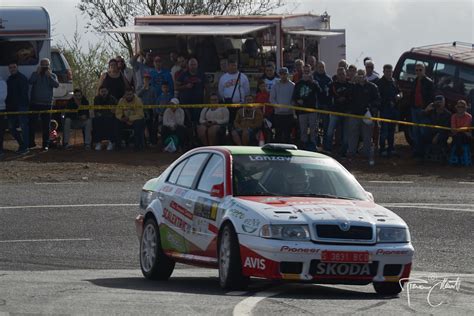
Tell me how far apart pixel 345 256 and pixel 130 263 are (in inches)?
200

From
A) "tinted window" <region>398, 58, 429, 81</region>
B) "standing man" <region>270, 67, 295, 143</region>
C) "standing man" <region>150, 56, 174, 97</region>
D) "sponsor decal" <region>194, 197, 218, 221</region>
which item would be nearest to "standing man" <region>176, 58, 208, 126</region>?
"standing man" <region>150, 56, 174, 97</region>

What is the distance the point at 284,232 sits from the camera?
1184 centimetres

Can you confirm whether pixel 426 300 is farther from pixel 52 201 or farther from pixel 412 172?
pixel 412 172

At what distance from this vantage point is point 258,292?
12.0 m

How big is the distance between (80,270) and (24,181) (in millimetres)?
10853

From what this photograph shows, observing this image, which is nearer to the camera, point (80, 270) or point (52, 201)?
point (80, 270)

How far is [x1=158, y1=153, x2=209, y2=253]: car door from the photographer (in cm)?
1334

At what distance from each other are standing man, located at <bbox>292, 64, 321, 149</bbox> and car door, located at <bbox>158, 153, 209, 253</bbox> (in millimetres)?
13162

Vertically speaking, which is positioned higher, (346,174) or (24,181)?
(346,174)


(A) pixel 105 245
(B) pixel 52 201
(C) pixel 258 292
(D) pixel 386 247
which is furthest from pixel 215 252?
(B) pixel 52 201

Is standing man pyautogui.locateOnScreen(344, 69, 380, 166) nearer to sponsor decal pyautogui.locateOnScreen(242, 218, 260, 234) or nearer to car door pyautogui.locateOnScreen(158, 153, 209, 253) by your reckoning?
car door pyautogui.locateOnScreen(158, 153, 209, 253)

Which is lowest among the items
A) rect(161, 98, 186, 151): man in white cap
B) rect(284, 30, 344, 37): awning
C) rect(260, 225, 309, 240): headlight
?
rect(161, 98, 186, 151): man in white cap

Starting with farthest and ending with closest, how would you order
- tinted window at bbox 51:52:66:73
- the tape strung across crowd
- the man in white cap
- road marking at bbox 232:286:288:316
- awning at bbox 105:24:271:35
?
tinted window at bbox 51:52:66:73 → awning at bbox 105:24:271:35 → the man in white cap → the tape strung across crowd → road marking at bbox 232:286:288:316

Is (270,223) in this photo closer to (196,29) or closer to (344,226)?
(344,226)
